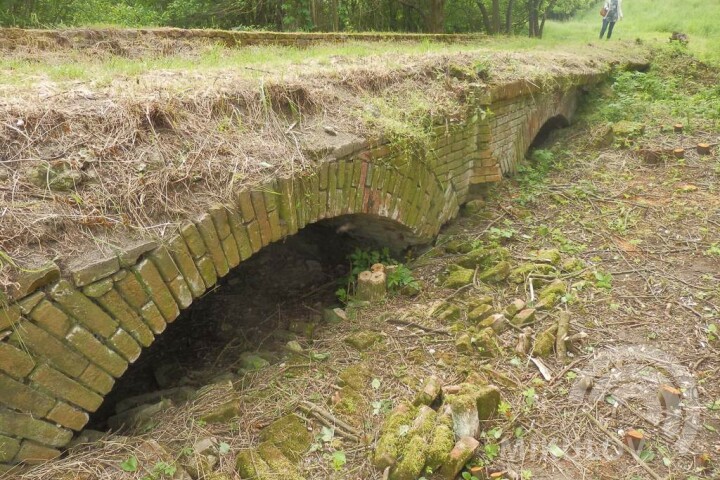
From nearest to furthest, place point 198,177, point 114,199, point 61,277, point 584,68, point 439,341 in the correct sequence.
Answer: point 61,277 → point 114,199 → point 198,177 → point 439,341 → point 584,68

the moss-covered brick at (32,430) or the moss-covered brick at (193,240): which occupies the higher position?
the moss-covered brick at (193,240)

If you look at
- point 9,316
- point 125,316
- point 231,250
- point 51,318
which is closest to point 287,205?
point 231,250

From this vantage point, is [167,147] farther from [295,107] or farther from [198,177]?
[295,107]

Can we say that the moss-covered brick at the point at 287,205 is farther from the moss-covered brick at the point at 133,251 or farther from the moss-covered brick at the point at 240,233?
the moss-covered brick at the point at 133,251

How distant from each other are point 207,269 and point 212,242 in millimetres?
135

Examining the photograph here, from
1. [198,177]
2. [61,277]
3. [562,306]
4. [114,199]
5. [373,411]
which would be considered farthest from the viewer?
[562,306]

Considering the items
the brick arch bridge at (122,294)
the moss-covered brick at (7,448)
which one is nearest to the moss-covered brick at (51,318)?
the brick arch bridge at (122,294)

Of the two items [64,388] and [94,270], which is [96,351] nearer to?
[64,388]

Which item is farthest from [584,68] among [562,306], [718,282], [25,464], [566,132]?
[25,464]

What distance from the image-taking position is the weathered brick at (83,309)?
201cm

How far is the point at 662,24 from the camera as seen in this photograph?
16.9 metres

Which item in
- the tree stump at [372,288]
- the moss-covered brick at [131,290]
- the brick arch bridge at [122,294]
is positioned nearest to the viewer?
the brick arch bridge at [122,294]

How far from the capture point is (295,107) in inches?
131

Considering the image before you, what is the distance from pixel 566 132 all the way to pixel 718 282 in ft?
14.0
